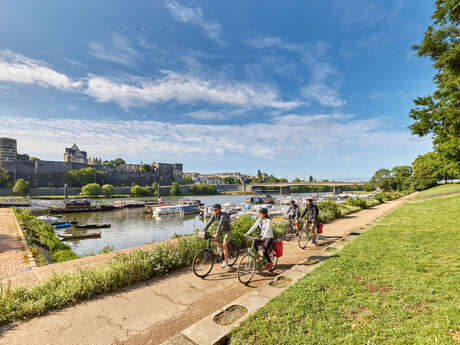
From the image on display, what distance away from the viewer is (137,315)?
15.2 feet

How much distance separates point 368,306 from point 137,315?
450 cm

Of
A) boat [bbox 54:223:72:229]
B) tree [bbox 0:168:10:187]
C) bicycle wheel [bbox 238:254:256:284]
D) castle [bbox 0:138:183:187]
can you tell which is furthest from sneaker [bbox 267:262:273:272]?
castle [bbox 0:138:183:187]

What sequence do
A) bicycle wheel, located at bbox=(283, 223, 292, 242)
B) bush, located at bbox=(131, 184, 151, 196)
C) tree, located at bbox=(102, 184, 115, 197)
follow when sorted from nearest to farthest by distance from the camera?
bicycle wheel, located at bbox=(283, 223, 292, 242)
tree, located at bbox=(102, 184, 115, 197)
bush, located at bbox=(131, 184, 151, 196)

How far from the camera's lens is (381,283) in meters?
5.22

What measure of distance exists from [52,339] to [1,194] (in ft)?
388

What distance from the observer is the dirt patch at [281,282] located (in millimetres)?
5595

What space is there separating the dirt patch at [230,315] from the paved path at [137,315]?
49cm

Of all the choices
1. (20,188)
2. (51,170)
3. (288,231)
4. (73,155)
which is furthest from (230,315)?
(73,155)

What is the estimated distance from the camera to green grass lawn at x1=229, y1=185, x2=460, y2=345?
3.42 meters

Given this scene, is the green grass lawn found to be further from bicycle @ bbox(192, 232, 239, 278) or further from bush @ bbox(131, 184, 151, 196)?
bush @ bbox(131, 184, 151, 196)

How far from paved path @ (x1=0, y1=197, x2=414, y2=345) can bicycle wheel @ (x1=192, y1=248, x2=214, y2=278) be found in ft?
0.69

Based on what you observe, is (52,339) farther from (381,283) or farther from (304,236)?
(304,236)

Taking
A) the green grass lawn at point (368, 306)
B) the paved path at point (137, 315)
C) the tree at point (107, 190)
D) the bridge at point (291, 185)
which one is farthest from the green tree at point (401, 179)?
the tree at point (107, 190)

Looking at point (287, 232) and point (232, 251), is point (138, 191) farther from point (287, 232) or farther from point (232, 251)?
point (232, 251)
